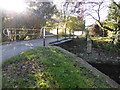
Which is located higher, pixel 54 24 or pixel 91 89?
pixel 54 24

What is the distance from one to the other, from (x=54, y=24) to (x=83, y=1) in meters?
5.34

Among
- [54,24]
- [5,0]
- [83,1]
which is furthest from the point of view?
[54,24]

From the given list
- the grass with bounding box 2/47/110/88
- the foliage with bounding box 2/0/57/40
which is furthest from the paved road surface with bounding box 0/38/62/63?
the foliage with bounding box 2/0/57/40

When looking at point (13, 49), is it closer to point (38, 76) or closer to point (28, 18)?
point (38, 76)

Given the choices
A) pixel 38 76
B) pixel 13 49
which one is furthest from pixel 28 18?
pixel 38 76

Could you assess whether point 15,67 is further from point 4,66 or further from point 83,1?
point 83,1

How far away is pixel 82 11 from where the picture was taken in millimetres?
9445

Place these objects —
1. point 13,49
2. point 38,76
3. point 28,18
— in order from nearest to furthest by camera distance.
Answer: point 38,76, point 13,49, point 28,18

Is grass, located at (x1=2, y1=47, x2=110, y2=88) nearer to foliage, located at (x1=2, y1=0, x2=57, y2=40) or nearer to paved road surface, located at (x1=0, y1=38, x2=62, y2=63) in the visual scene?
paved road surface, located at (x1=0, y1=38, x2=62, y2=63)

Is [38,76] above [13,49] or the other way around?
the other way around

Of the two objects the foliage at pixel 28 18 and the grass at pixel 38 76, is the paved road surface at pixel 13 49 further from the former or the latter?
the foliage at pixel 28 18

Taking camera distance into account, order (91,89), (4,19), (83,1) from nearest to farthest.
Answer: (91,89) < (4,19) < (83,1)

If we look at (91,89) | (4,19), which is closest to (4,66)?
(91,89)

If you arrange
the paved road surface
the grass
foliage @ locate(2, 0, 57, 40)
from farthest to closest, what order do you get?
foliage @ locate(2, 0, 57, 40) < the paved road surface < the grass
